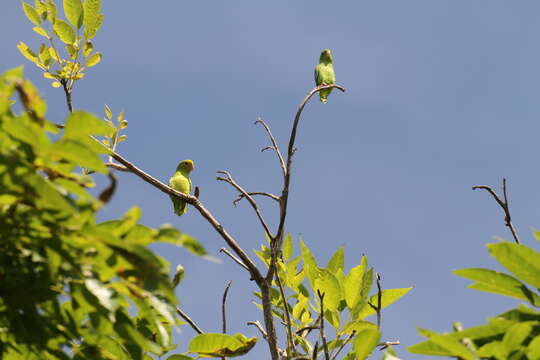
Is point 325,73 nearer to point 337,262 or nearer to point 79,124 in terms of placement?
point 337,262

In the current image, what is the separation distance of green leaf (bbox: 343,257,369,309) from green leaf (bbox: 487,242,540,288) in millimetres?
737

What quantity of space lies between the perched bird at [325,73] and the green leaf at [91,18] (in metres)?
0.88

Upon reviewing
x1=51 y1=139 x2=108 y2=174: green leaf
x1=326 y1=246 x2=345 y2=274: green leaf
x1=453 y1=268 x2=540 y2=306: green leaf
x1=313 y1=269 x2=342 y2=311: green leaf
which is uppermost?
x1=326 y1=246 x2=345 y2=274: green leaf

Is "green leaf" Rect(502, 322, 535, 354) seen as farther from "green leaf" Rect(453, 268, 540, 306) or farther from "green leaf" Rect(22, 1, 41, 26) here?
"green leaf" Rect(22, 1, 41, 26)

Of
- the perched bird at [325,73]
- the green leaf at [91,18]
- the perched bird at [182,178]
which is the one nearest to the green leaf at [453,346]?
the perched bird at [182,178]

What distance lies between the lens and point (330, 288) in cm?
199

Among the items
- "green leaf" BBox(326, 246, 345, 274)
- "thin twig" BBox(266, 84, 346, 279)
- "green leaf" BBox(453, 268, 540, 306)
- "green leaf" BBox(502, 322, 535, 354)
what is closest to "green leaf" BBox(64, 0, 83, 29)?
"thin twig" BBox(266, 84, 346, 279)

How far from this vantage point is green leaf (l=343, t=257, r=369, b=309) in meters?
2.04

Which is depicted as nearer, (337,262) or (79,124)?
(79,124)

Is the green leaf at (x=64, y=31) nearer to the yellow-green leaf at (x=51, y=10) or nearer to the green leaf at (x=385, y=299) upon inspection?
the yellow-green leaf at (x=51, y=10)

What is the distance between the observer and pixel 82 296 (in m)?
1.19

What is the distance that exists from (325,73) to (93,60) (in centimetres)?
92

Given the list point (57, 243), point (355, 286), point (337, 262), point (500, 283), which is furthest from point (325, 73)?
point (57, 243)

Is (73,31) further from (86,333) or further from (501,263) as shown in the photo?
(501,263)
